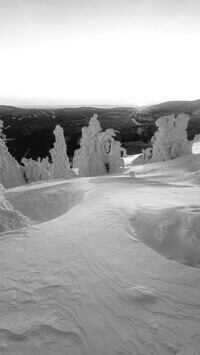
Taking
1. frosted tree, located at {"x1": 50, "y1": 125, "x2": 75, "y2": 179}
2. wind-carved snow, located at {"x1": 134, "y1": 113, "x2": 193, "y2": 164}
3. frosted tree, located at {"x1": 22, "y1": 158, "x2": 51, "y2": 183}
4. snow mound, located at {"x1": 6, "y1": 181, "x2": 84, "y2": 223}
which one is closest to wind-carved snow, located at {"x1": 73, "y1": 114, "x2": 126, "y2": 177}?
wind-carved snow, located at {"x1": 134, "y1": 113, "x2": 193, "y2": 164}

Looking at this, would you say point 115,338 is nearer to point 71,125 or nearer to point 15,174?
point 15,174

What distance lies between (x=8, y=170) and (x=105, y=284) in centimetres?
2961

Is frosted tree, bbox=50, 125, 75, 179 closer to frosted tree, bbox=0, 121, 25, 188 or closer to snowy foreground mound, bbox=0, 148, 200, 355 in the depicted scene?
frosted tree, bbox=0, 121, 25, 188

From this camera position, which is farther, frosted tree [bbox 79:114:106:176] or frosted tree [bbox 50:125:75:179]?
frosted tree [bbox 50:125:75:179]

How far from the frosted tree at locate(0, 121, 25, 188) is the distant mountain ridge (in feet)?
211

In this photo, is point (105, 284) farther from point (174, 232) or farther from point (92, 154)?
point (92, 154)

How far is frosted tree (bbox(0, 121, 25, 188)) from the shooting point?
3166cm

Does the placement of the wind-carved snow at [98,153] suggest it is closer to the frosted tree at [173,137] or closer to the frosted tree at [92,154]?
the frosted tree at [92,154]

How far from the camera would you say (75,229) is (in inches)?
305

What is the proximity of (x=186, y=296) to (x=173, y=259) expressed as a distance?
123cm

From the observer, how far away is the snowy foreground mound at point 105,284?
12.6 ft

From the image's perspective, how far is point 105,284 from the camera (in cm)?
507

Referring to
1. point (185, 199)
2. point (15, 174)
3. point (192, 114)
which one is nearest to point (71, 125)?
point (192, 114)

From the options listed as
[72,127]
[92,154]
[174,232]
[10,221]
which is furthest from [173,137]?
[72,127]
